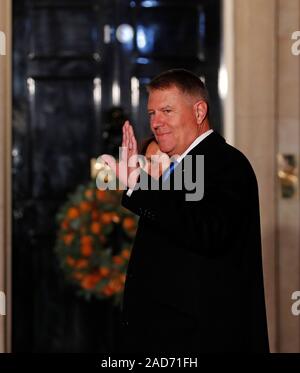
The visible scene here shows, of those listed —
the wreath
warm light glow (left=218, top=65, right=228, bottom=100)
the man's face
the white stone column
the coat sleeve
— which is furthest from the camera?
warm light glow (left=218, top=65, right=228, bottom=100)

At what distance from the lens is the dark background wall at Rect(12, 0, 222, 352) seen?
424 cm

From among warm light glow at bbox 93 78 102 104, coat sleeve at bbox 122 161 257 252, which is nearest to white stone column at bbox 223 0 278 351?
warm light glow at bbox 93 78 102 104

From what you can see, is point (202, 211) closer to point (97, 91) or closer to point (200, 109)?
point (200, 109)

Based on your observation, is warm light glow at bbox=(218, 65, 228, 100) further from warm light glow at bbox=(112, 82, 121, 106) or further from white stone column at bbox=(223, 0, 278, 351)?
warm light glow at bbox=(112, 82, 121, 106)

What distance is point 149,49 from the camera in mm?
4273

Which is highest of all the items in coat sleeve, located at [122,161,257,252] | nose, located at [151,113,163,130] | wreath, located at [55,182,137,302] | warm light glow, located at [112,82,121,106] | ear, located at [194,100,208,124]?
warm light glow, located at [112,82,121,106]

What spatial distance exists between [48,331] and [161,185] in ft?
8.06

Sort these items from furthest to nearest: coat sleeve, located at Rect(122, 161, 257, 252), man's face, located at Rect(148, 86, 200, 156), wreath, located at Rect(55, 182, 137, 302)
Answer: wreath, located at Rect(55, 182, 137, 302), man's face, located at Rect(148, 86, 200, 156), coat sleeve, located at Rect(122, 161, 257, 252)

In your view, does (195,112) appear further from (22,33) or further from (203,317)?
(22,33)

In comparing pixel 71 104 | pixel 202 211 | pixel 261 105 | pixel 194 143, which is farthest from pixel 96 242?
pixel 202 211

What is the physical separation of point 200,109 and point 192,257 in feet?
1.32

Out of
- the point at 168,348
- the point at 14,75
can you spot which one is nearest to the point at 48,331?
the point at 14,75

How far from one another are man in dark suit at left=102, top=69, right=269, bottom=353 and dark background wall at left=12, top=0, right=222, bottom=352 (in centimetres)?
214

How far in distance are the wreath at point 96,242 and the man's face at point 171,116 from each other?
1867 millimetres
